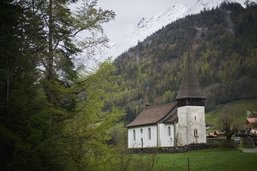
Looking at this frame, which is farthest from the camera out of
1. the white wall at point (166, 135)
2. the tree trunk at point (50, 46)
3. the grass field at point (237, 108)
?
the grass field at point (237, 108)

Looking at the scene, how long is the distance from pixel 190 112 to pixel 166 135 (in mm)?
5539

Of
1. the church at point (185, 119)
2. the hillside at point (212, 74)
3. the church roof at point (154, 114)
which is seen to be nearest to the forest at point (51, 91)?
the church at point (185, 119)

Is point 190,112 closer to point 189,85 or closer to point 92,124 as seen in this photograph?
point 189,85

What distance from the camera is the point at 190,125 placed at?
5594 centimetres

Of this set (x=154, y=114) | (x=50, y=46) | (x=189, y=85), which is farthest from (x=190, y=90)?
(x=50, y=46)

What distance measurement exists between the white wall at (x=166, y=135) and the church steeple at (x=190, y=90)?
432cm

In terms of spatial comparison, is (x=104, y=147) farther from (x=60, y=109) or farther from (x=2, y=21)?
(x=2, y=21)

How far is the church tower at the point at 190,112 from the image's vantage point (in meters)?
55.8

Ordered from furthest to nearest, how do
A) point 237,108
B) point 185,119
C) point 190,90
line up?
point 237,108, point 190,90, point 185,119

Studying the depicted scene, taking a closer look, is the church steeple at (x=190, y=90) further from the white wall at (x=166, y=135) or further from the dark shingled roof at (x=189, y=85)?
the white wall at (x=166, y=135)

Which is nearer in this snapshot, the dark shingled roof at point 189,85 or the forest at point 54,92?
the forest at point 54,92

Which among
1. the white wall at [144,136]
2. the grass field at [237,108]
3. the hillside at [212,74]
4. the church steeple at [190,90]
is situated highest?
the hillside at [212,74]

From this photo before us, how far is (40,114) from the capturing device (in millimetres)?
10125

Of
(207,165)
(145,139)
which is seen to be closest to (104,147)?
(207,165)
